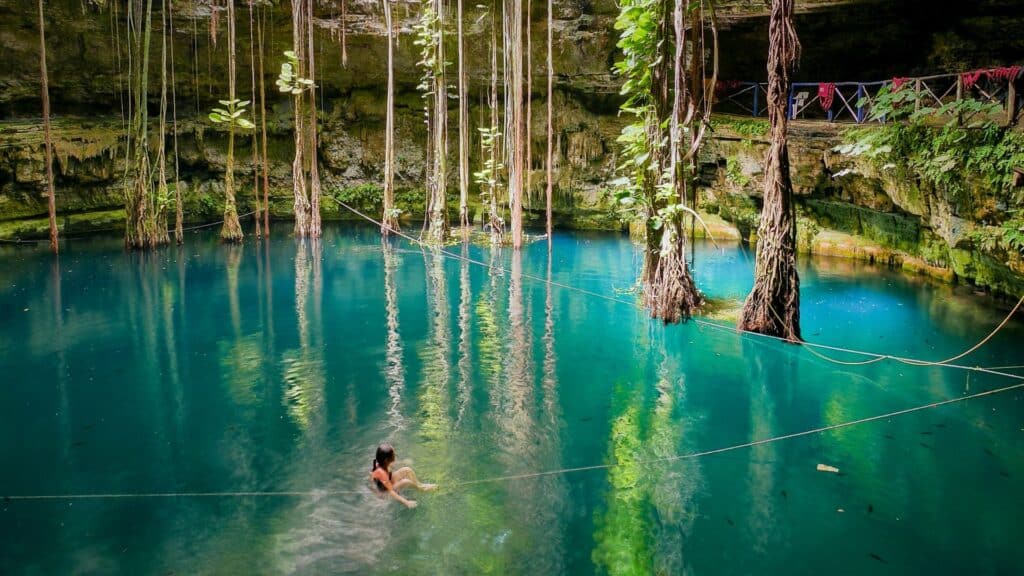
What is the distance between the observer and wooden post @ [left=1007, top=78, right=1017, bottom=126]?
962cm

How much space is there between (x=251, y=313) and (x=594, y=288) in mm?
6238

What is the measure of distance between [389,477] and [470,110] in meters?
21.2

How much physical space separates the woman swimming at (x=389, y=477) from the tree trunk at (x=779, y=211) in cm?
571

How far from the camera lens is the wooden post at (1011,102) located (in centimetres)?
962

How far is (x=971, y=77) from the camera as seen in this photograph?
1259 centimetres

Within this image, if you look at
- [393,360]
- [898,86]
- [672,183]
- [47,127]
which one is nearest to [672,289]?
[672,183]

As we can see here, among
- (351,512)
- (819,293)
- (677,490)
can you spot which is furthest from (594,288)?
(351,512)

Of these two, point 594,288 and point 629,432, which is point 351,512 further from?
point 594,288

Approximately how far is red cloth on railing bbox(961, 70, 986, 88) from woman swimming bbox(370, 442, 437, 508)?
11277mm

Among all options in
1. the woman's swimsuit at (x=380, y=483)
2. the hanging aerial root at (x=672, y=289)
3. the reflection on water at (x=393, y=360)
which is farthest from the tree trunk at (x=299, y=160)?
the woman's swimsuit at (x=380, y=483)

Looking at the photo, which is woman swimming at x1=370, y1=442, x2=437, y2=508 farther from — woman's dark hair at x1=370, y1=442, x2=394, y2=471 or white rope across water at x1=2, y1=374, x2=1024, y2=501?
white rope across water at x1=2, y1=374, x2=1024, y2=501

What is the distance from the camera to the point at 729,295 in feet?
43.8

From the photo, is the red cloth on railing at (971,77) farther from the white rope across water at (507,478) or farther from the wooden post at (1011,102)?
the white rope across water at (507,478)

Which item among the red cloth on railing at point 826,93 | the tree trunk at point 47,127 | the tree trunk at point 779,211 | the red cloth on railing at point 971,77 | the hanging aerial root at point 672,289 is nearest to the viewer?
the tree trunk at point 779,211
